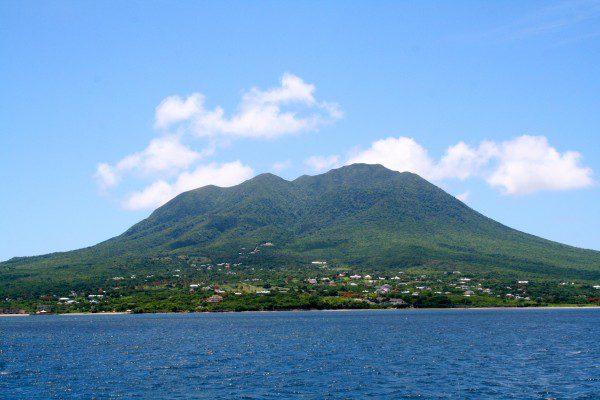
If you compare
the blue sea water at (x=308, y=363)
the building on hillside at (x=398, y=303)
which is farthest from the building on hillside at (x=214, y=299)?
the blue sea water at (x=308, y=363)

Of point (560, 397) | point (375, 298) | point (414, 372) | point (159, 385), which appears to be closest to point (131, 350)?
point (159, 385)

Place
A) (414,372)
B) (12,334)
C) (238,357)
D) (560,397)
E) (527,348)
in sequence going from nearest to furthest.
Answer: (560,397), (414,372), (238,357), (527,348), (12,334)

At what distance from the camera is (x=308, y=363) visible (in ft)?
232

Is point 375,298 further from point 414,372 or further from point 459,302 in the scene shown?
point 414,372

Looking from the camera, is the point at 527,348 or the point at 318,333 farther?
the point at 318,333

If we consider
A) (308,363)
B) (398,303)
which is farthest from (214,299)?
(308,363)

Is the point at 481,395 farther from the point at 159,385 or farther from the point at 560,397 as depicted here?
the point at 159,385

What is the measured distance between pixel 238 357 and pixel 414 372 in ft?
79.1

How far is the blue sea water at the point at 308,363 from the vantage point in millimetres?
53719

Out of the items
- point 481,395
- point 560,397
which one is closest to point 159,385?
point 481,395

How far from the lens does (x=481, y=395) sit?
50.8 meters

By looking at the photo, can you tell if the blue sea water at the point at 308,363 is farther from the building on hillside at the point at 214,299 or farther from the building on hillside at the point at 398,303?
the building on hillside at the point at 214,299

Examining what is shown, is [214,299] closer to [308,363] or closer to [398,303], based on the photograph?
[398,303]

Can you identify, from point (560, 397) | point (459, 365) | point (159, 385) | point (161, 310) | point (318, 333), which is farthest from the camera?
point (161, 310)
